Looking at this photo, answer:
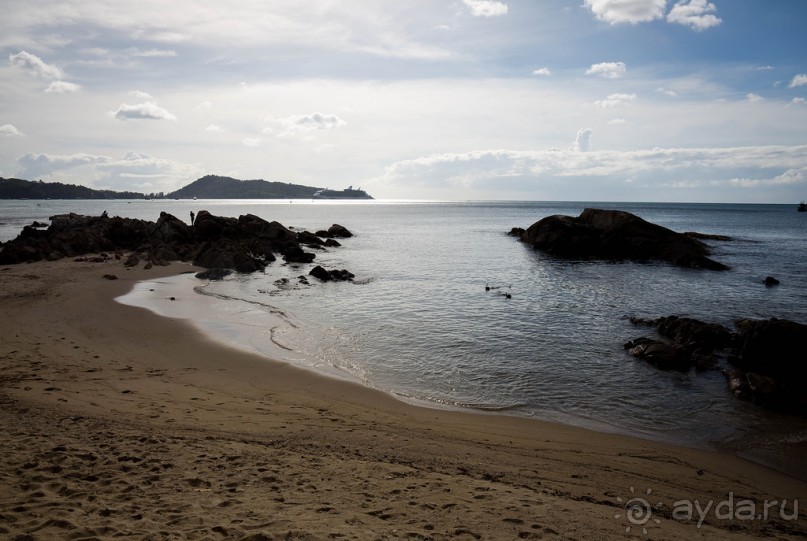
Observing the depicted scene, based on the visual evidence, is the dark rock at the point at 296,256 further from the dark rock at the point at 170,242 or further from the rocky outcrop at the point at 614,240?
the rocky outcrop at the point at 614,240

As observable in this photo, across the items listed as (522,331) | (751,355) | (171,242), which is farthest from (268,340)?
(171,242)

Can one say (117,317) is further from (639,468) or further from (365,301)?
(639,468)

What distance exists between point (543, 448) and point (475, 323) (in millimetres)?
10350

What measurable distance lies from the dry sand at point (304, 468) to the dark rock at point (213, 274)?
16.9 meters

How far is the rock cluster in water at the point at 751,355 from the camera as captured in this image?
1196 cm

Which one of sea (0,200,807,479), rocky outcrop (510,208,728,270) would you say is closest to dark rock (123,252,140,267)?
sea (0,200,807,479)

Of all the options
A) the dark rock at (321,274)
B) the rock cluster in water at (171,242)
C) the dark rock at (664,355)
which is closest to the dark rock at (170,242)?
the rock cluster in water at (171,242)

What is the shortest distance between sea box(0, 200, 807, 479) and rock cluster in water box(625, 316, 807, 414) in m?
0.42

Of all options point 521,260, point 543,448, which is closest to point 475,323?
point 543,448

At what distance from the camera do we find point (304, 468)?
7.44 metres

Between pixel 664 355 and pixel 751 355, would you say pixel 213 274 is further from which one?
pixel 751 355

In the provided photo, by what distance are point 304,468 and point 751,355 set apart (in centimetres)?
1363

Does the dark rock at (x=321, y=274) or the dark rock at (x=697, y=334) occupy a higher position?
the dark rock at (x=321, y=274)

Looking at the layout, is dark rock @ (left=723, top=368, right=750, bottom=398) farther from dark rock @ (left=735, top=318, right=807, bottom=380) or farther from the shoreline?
the shoreline
